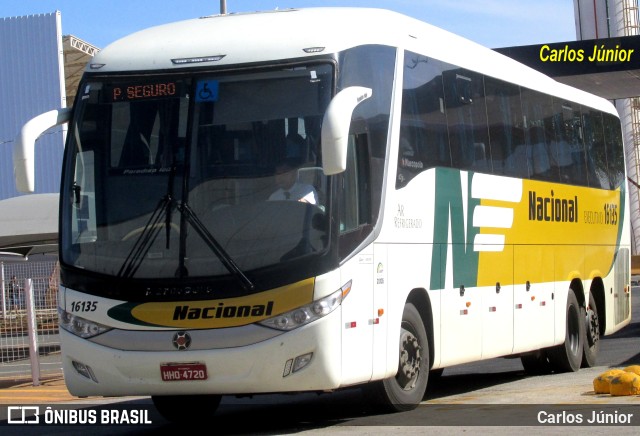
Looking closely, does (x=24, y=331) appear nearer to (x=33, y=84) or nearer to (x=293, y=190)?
(x=293, y=190)

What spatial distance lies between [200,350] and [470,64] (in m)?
5.47

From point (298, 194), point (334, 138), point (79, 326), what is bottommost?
point (79, 326)

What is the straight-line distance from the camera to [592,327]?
57.0 feet

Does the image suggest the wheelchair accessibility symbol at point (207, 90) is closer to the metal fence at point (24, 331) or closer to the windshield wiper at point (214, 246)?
the windshield wiper at point (214, 246)

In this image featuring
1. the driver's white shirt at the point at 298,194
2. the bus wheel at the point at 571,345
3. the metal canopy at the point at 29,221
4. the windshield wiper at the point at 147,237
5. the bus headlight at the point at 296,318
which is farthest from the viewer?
the metal canopy at the point at 29,221

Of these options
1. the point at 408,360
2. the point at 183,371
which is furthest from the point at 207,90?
the point at 408,360

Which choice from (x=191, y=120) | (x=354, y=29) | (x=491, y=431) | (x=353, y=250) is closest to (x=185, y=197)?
(x=191, y=120)

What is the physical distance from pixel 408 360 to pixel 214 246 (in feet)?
8.28

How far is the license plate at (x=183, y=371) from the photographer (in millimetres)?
9805

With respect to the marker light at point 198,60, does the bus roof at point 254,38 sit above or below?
above

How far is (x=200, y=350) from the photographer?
9.80 metres

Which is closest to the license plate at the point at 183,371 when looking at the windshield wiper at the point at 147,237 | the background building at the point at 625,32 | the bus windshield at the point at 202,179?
the bus windshield at the point at 202,179

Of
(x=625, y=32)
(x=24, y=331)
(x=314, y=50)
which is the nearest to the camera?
(x=314, y=50)

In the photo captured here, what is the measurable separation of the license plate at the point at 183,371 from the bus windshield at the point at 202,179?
2.46ft
